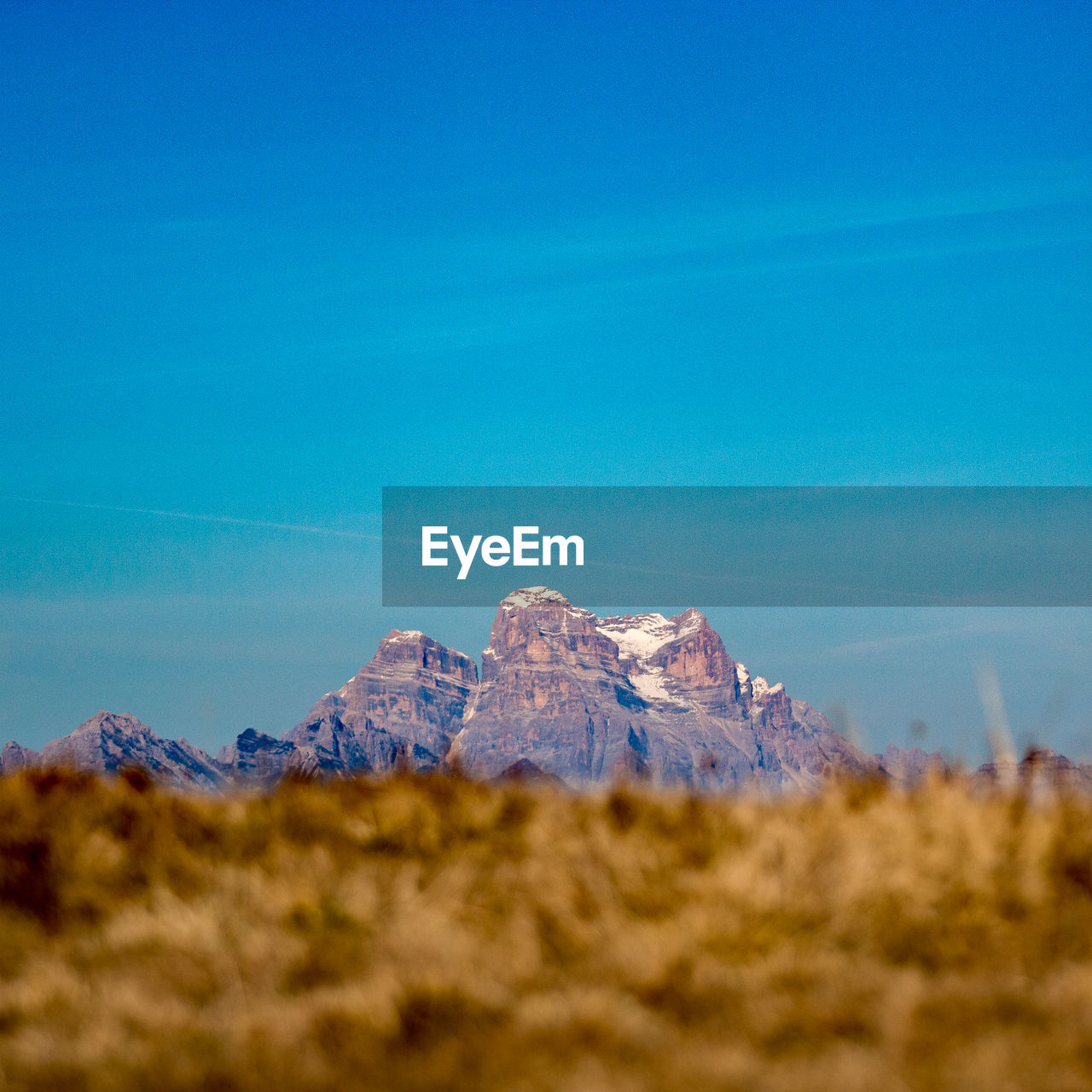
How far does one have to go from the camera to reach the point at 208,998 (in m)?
5.91

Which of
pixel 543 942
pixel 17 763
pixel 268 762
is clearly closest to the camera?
pixel 543 942

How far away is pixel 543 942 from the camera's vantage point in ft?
20.9


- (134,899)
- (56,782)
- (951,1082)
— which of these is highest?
(56,782)

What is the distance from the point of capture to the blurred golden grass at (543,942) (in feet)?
16.4

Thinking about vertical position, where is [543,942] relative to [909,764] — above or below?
below

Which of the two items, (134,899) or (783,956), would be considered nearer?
(783,956)

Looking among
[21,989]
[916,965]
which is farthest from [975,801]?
[21,989]

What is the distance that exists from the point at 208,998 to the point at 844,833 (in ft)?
14.0

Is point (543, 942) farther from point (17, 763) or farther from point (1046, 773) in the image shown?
point (17, 763)

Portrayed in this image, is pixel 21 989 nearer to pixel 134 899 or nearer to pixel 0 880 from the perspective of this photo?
pixel 134 899

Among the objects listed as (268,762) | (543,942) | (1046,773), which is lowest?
(543,942)

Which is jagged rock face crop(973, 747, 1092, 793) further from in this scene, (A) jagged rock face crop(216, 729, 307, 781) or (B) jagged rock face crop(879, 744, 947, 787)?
(A) jagged rock face crop(216, 729, 307, 781)

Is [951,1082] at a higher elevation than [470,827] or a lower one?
lower

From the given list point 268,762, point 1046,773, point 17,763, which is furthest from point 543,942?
point 17,763
